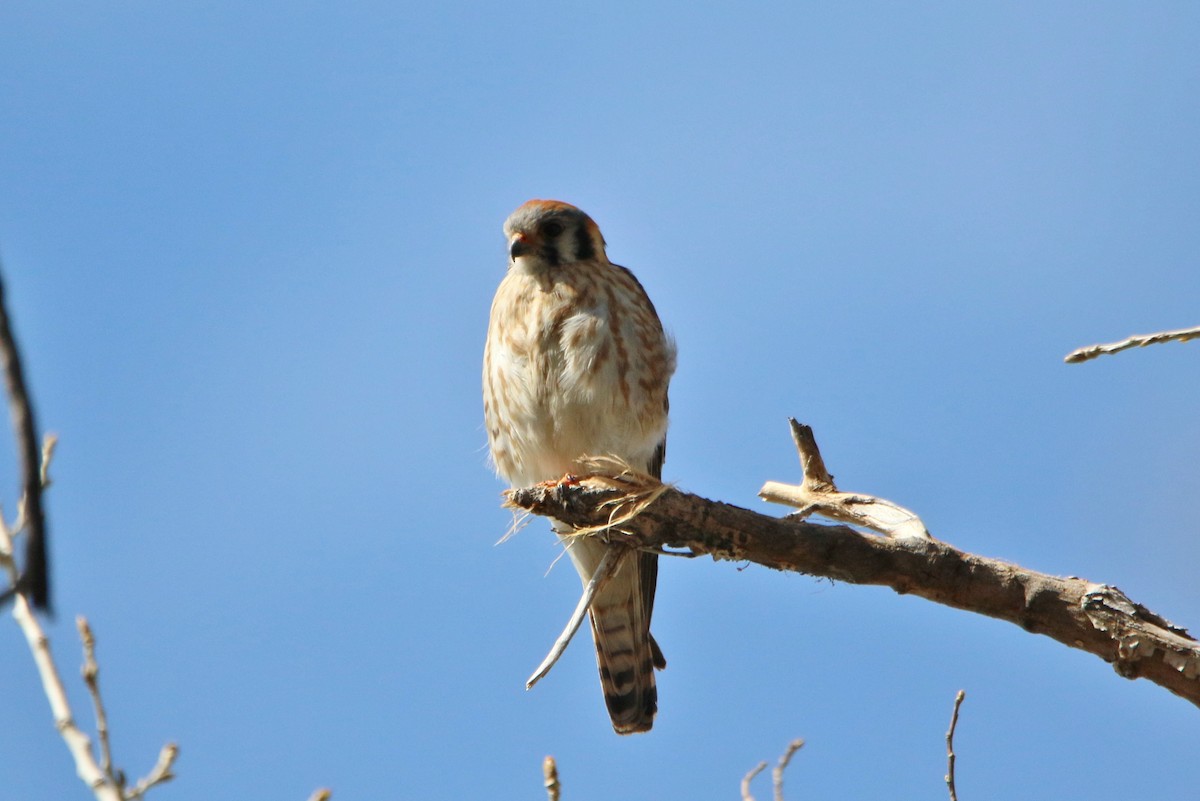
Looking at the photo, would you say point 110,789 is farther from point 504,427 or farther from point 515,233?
point 515,233

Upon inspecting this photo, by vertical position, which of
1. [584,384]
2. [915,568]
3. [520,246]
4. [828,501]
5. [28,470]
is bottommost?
[28,470]

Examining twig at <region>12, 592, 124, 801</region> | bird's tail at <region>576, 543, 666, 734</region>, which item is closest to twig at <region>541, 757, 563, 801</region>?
twig at <region>12, 592, 124, 801</region>

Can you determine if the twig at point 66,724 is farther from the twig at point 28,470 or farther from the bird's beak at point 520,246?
the bird's beak at point 520,246

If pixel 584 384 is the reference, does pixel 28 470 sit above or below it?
below

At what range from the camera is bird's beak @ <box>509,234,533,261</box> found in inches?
192

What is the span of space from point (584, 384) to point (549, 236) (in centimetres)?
82

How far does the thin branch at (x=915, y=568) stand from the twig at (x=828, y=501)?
0.11 metres

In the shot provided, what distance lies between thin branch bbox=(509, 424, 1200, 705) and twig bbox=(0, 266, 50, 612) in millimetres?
2737

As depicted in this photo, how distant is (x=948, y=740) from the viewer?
2816mm

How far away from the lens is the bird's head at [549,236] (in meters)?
4.88

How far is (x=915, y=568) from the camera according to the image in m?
3.38

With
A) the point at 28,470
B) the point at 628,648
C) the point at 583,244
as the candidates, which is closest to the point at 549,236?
the point at 583,244

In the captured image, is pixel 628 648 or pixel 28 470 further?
pixel 628 648

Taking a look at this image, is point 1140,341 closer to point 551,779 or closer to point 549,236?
point 551,779
